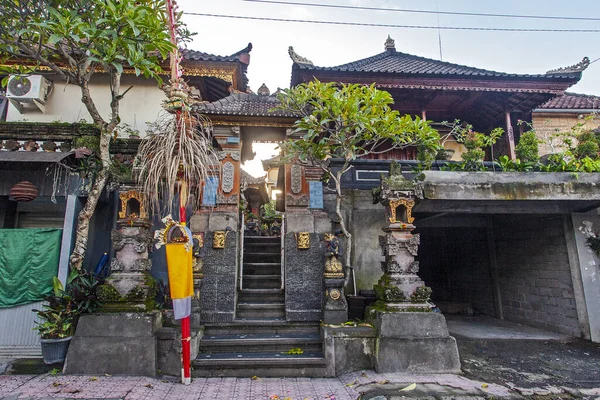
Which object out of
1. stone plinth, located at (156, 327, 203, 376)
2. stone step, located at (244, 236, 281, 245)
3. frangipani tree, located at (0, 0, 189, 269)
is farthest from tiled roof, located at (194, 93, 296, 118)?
stone plinth, located at (156, 327, 203, 376)

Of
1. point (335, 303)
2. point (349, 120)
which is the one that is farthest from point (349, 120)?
point (335, 303)

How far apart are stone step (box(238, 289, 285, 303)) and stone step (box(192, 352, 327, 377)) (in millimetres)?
1809

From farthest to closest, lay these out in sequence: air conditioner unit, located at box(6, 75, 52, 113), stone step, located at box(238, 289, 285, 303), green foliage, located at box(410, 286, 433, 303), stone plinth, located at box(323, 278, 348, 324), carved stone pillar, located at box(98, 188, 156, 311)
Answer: air conditioner unit, located at box(6, 75, 52, 113) < stone step, located at box(238, 289, 285, 303) < stone plinth, located at box(323, 278, 348, 324) < green foliage, located at box(410, 286, 433, 303) < carved stone pillar, located at box(98, 188, 156, 311)

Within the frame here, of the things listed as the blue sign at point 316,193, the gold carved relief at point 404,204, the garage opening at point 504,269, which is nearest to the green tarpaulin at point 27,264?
the blue sign at point 316,193

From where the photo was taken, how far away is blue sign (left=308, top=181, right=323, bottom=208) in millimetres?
7387

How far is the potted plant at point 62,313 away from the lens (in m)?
5.03

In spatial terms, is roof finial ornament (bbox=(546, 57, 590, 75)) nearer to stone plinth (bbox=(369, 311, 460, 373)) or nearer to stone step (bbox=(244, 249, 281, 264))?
stone plinth (bbox=(369, 311, 460, 373))

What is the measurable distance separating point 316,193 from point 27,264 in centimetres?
575

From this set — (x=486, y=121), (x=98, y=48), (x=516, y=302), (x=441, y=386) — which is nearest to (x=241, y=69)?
(x=98, y=48)

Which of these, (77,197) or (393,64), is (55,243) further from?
(393,64)

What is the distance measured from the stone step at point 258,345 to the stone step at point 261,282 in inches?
66.8

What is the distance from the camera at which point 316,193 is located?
743 centimetres

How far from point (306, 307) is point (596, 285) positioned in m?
6.23

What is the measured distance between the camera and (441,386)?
463 centimetres
